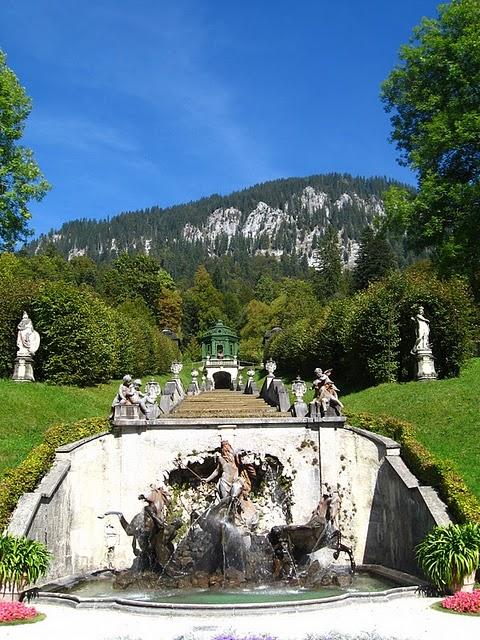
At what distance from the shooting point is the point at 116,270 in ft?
302

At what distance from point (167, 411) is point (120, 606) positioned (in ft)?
42.4

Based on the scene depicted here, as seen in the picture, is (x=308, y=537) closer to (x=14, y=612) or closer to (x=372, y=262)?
(x=14, y=612)

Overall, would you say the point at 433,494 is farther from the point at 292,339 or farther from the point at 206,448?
the point at 292,339

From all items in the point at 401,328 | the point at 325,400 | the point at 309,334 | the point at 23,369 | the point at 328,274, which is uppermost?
the point at 328,274

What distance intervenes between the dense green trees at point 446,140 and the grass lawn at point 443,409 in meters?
4.97

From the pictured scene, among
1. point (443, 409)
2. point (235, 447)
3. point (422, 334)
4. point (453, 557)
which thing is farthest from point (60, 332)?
point (453, 557)

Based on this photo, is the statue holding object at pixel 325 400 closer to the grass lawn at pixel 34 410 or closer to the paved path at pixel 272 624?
the paved path at pixel 272 624

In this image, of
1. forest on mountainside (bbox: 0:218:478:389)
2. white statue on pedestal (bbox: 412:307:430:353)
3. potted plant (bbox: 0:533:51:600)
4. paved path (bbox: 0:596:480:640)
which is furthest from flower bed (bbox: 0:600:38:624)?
white statue on pedestal (bbox: 412:307:430:353)

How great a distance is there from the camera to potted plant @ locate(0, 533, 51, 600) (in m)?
11.6

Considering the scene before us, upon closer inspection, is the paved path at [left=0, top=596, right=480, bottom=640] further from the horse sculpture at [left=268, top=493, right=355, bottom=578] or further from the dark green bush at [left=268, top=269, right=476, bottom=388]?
the dark green bush at [left=268, top=269, right=476, bottom=388]

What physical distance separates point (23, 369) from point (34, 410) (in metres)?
6.18

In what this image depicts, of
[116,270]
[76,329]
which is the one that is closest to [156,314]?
[116,270]

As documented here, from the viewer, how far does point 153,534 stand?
16062mm

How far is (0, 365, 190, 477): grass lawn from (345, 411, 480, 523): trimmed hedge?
33.8 feet
